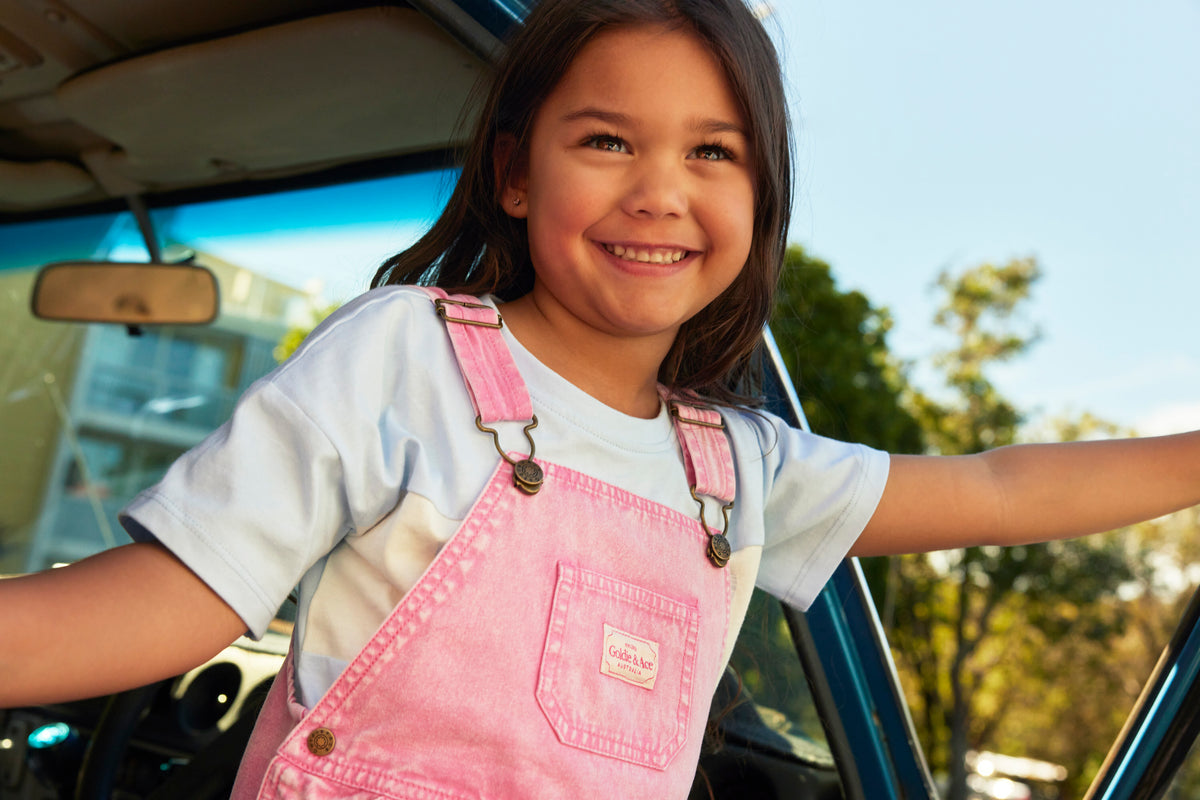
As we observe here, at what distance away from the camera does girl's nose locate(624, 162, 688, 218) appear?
122 centimetres

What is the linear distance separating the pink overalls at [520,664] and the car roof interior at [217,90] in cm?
46

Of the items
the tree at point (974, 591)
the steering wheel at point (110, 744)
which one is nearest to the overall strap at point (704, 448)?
the steering wheel at point (110, 744)

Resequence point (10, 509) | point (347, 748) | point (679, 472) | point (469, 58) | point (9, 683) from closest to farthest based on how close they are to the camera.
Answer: point (9, 683), point (347, 748), point (679, 472), point (469, 58), point (10, 509)

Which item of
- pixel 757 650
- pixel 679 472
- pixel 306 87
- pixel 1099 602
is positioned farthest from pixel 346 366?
pixel 1099 602

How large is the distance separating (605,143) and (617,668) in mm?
568

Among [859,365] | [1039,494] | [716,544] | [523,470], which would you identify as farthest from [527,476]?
[859,365]

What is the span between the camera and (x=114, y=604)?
2.91 ft

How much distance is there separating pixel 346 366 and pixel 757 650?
2.27 ft

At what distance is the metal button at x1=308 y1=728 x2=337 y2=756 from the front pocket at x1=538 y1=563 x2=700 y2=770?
0.63 feet

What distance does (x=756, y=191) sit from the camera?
1.37 meters

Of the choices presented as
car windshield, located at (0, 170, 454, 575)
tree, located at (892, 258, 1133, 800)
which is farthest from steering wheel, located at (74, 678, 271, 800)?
tree, located at (892, 258, 1133, 800)

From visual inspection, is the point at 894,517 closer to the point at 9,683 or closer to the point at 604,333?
the point at 604,333

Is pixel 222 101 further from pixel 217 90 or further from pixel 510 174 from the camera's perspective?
pixel 510 174

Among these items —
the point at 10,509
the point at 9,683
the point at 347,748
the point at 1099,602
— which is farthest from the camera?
the point at 1099,602
